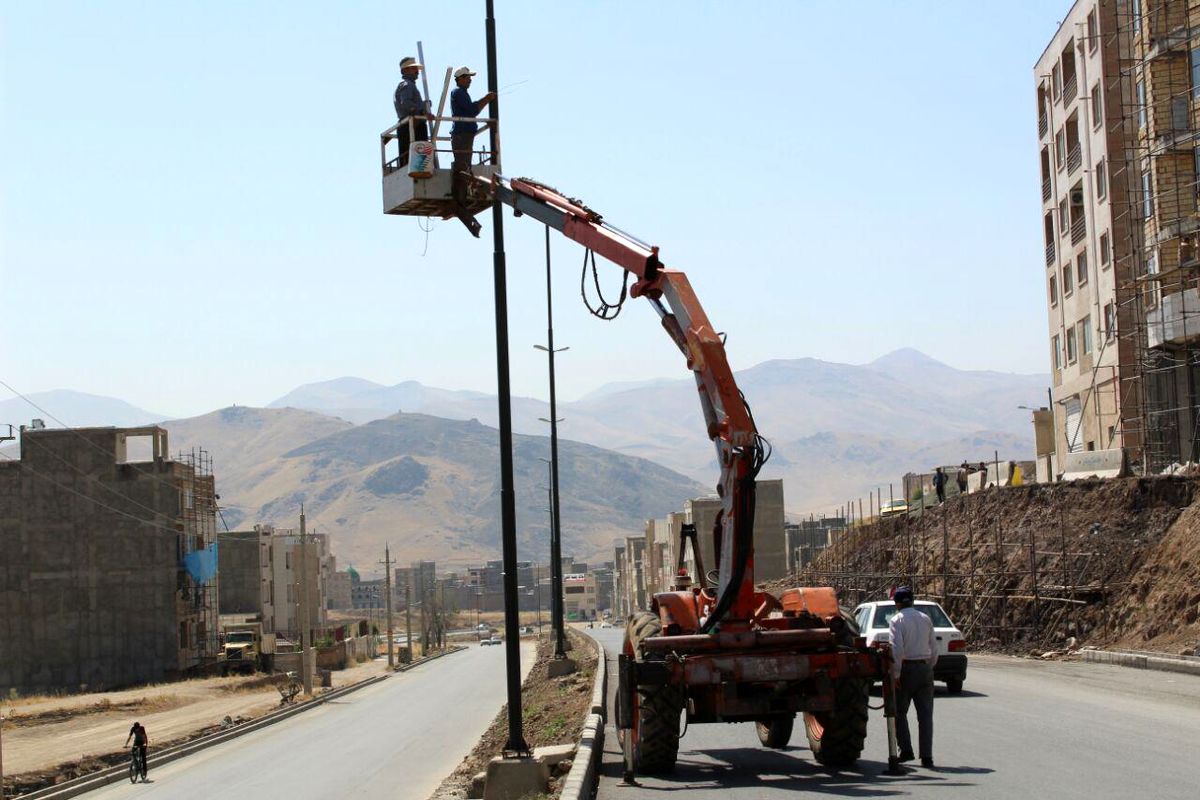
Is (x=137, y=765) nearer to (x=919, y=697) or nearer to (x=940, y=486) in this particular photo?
(x=919, y=697)

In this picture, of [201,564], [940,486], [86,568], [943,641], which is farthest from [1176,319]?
[86,568]

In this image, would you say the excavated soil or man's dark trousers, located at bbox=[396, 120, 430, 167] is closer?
man's dark trousers, located at bbox=[396, 120, 430, 167]

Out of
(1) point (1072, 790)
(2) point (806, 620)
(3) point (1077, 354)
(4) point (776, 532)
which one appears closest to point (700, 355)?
(2) point (806, 620)

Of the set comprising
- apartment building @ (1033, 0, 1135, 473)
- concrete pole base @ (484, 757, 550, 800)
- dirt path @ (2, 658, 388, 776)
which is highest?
apartment building @ (1033, 0, 1135, 473)

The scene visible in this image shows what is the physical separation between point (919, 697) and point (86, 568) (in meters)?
66.7

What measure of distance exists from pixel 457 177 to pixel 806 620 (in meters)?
6.85

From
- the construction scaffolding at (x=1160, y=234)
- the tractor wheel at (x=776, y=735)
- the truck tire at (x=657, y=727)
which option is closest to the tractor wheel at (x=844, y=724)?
the truck tire at (x=657, y=727)

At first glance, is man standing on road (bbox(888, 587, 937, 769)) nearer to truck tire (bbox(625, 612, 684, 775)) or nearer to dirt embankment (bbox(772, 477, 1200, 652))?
truck tire (bbox(625, 612, 684, 775))

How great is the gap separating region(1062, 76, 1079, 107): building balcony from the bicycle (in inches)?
1581

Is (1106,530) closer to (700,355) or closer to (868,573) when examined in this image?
(868,573)

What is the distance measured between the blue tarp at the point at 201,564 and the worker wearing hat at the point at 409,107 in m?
62.0

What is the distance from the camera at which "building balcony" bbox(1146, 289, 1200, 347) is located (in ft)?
143

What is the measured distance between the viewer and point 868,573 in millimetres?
52719

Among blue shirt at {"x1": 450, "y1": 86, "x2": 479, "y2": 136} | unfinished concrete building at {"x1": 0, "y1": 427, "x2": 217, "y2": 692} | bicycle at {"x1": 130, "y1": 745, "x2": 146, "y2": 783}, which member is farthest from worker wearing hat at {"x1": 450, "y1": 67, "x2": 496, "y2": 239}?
unfinished concrete building at {"x1": 0, "y1": 427, "x2": 217, "y2": 692}
